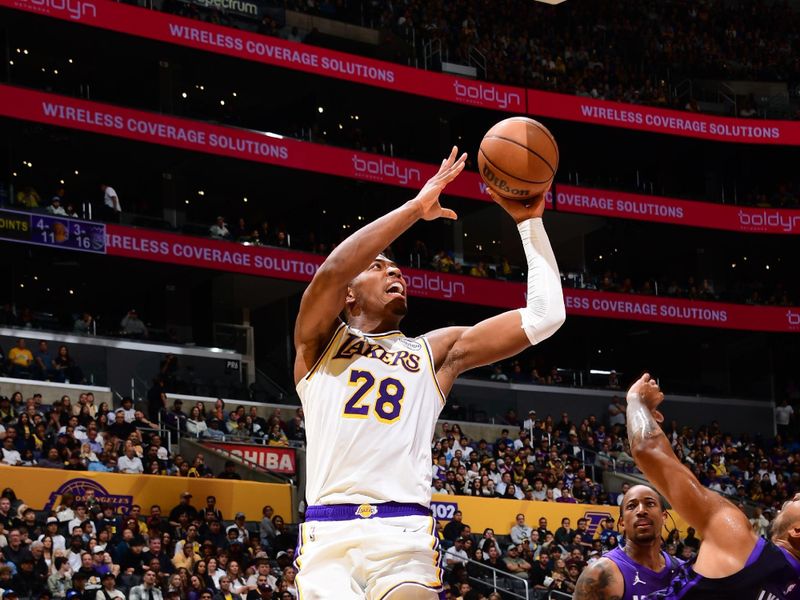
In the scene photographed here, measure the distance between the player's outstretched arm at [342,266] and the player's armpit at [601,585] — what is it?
1.86 meters

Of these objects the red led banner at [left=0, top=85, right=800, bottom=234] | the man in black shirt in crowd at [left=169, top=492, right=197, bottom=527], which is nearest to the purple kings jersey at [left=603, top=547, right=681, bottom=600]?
the man in black shirt in crowd at [left=169, top=492, right=197, bottom=527]

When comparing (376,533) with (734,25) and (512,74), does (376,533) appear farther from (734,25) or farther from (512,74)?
(734,25)

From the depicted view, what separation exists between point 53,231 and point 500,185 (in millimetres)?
22673

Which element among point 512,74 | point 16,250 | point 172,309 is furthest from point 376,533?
point 512,74

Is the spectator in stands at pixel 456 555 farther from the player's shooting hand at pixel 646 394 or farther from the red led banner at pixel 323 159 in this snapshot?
the player's shooting hand at pixel 646 394

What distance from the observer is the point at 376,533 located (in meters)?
4.93

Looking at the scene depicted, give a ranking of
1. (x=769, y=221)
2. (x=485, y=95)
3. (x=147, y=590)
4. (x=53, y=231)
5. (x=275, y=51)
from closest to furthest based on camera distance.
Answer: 1. (x=147, y=590)
2. (x=53, y=231)
3. (x=275, y=51)
4. (x=485, y=95)
5. (x=769, y=221)

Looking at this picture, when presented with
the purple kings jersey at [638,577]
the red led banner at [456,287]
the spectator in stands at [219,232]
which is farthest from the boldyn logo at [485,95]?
the purple kings jersey at [638,577]

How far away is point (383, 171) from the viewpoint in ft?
106

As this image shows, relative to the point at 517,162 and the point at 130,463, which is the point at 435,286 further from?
the point at 517,162

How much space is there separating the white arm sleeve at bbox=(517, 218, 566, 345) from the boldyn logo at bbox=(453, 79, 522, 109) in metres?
28.5

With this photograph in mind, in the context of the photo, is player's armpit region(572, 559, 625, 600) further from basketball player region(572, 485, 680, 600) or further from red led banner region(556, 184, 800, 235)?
red led banner region(556, 184, 800, 235)

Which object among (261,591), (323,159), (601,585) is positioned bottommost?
(261,591)

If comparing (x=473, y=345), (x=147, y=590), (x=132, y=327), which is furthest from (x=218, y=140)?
(x=473, y=345)
